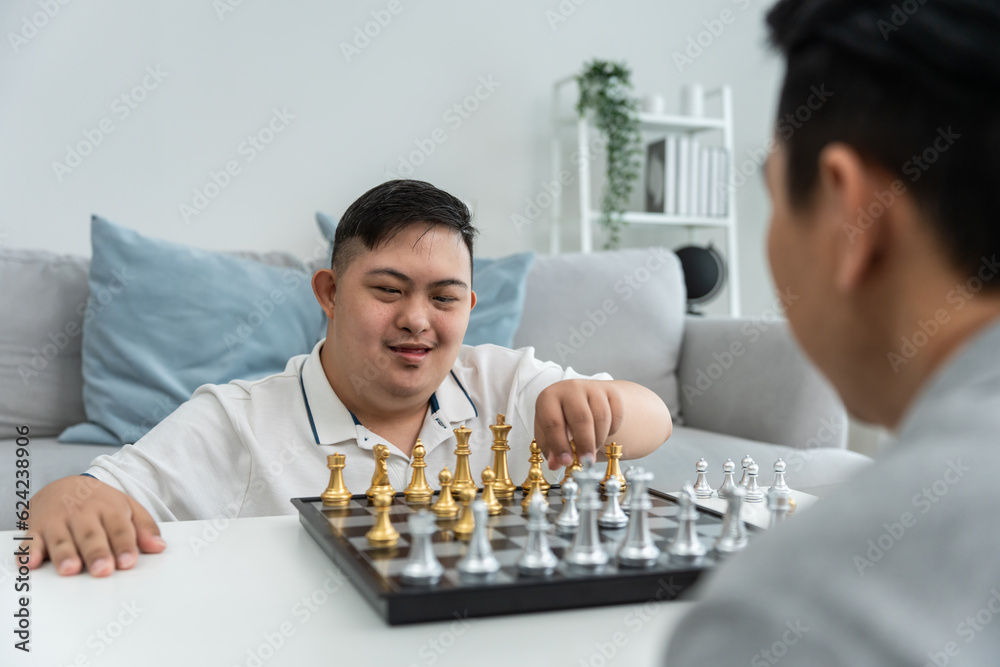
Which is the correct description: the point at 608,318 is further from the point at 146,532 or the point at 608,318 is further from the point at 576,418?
the point at 146,532

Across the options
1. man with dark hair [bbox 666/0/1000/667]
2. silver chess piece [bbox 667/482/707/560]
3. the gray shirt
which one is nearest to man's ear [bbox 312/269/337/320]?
silver chess piece [bbox 667/482/707/560]

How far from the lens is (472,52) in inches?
135

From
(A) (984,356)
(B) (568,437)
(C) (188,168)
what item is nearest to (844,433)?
(B) (568,437)

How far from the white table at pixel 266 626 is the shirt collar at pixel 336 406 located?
0.57m

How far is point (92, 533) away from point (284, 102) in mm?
2583

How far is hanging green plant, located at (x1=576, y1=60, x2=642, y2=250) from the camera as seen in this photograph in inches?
133

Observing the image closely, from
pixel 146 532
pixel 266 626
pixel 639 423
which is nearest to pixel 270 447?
pixel 146 532

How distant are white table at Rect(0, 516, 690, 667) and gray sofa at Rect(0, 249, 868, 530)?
3.91 feet

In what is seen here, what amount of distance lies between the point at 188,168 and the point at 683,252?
1.99 m

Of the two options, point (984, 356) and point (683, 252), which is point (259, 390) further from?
point (683, 252)

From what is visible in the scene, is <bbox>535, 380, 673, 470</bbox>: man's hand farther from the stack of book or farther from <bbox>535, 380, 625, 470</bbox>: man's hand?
the stack of book

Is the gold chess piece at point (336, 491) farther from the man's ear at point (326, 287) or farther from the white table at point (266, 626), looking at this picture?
the man's ear at point (326, 287)

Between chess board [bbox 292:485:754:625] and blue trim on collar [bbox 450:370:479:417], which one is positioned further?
blue trim on collar [bbox 450:370:479:417]

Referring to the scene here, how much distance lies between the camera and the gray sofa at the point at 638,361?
205cm
